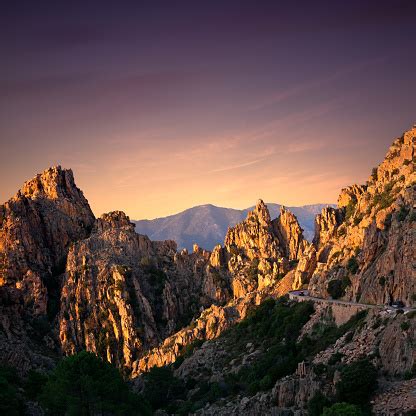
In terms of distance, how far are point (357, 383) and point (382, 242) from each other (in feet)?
132

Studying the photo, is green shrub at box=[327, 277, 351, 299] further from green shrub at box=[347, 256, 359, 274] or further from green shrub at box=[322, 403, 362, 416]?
green shrub at box=[322, 403, 362, 416]

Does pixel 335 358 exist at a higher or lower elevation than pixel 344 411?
higher

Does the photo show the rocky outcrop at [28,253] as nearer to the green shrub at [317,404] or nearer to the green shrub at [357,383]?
the green shrub at [317,404]

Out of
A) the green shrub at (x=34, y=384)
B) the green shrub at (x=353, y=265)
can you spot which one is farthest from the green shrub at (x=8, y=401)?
the green shrub at (x=353, y=265)

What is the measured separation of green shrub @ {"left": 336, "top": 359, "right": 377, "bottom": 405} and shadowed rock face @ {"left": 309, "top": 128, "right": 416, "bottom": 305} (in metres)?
18.7

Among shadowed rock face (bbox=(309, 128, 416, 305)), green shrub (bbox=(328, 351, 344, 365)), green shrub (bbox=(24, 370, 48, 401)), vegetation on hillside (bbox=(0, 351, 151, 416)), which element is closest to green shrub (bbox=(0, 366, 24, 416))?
vegetation on hillside (bbox=(0, 351, 151, 416))

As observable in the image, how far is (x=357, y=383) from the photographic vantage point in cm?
5612

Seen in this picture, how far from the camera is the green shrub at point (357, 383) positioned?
183 ft

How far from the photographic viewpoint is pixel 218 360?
357 feet

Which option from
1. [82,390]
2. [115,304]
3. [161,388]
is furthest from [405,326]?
[115,304]

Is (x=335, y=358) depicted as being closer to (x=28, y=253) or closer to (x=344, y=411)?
(x=344, y=411)

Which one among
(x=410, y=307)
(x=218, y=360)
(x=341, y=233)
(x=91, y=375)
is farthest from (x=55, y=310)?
(x=410, y=307)

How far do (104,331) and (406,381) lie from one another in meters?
139

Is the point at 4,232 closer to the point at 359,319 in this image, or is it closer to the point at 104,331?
the point at 104,331
